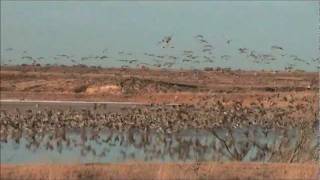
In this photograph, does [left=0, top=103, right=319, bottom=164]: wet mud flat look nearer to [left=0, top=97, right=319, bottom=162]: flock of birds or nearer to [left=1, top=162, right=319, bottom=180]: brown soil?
[left=0, top=97, right=319, bottom=162]: flock of birds

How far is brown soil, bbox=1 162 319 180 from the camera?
14.0m

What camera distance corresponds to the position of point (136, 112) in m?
26.4

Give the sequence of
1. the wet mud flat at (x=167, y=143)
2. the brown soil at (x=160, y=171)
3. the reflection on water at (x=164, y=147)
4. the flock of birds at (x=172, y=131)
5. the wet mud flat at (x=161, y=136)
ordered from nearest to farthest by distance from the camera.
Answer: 1. the brown soil at (x=160, y=171)
2. the wet mud flat at (x=167, y=143)
3. the reflection on water at (x=164, y=147)
4. the wet mud flat at (x=161, y=136)
5. the flock of birds at (x=172, y=131)

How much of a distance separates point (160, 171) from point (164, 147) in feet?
15.0

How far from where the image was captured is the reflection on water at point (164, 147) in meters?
17.1

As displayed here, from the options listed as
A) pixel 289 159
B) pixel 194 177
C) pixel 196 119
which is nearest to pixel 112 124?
pixel 196 119

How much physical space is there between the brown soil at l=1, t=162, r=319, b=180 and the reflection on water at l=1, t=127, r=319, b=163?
1.09 m

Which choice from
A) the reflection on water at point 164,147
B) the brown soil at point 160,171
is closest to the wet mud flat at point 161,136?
the reflection on water at point 164,147

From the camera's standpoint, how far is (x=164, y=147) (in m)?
19.1

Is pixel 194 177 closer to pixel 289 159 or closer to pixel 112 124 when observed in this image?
pixel 289 159

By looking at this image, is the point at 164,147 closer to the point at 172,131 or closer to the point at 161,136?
the point at 161,136

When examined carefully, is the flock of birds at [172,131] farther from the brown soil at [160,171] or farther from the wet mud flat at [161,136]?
the brown soil at [160,171]

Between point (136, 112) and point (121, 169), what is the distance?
1164cm

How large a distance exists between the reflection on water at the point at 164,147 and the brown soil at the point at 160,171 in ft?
3.57
